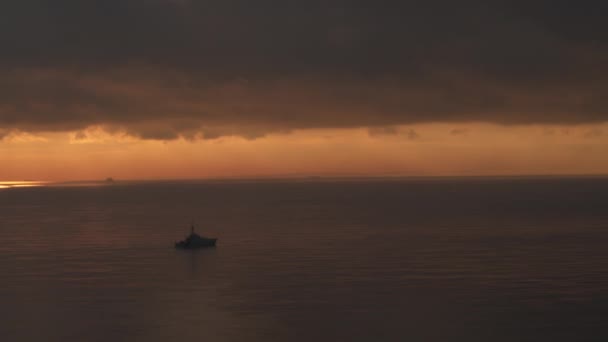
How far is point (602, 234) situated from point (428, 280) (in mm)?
64364

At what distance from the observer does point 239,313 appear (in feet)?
211

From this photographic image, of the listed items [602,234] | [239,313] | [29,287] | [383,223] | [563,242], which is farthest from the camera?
[383,223]

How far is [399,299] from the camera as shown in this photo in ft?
229

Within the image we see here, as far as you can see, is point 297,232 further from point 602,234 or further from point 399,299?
point 399,299

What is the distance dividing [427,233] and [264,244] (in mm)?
34285

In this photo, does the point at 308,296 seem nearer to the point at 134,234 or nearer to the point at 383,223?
the point at 134,234

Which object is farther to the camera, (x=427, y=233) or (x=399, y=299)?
(x=427, y=233)

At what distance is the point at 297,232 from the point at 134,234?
103 ft

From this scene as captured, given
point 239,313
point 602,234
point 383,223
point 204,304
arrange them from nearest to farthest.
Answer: point 239,313
point 204,304
point 602,234
point 383,223

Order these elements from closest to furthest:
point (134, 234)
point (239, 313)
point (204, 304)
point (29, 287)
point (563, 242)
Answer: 1. point (239, 313)
2. point (204, 304)
3. point (29, 287)
4. point (563, 242)
5. point (134, 234)

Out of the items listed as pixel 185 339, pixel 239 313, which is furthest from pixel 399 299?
pixel 185 339

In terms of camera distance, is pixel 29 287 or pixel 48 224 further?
pixel 48 224

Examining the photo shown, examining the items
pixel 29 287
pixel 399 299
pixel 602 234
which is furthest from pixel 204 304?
pixel 602 234

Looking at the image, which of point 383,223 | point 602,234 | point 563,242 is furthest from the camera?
point 383,223
